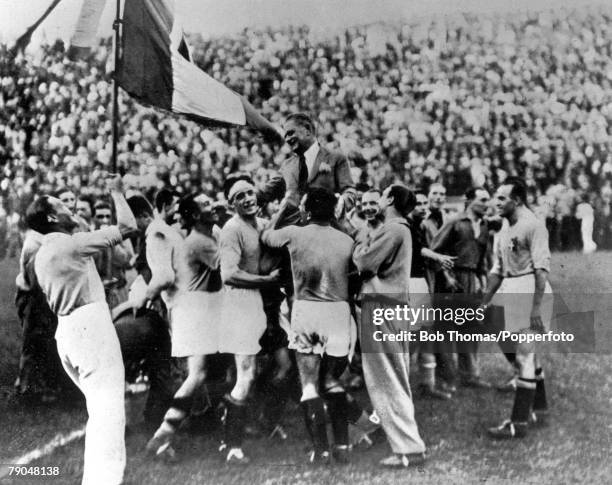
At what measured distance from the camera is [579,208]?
4.72 meters

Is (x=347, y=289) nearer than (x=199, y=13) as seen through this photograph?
Yes

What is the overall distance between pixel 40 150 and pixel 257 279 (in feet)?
5.94

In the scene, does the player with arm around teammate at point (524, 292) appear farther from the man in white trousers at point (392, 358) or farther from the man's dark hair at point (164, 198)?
the man's dark hair at point (164, 198)

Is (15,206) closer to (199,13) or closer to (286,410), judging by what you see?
(199,13)

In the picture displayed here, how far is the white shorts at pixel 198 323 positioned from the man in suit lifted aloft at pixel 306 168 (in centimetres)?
71

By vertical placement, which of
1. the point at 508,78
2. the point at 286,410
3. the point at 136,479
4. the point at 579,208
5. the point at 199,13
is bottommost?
the point at 136,479

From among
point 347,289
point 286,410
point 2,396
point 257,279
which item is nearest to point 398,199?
point 347,289

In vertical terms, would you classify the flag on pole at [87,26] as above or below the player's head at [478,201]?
above

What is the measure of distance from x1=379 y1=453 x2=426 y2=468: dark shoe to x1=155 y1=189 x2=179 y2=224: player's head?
2.06 m

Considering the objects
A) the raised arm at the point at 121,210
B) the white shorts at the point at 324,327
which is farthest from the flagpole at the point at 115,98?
the white shorts at the point at 324,327

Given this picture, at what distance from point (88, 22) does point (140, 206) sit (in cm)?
135

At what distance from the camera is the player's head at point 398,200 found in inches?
181

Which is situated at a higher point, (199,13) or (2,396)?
(199,13)

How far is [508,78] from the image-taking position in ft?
A: 15.6
